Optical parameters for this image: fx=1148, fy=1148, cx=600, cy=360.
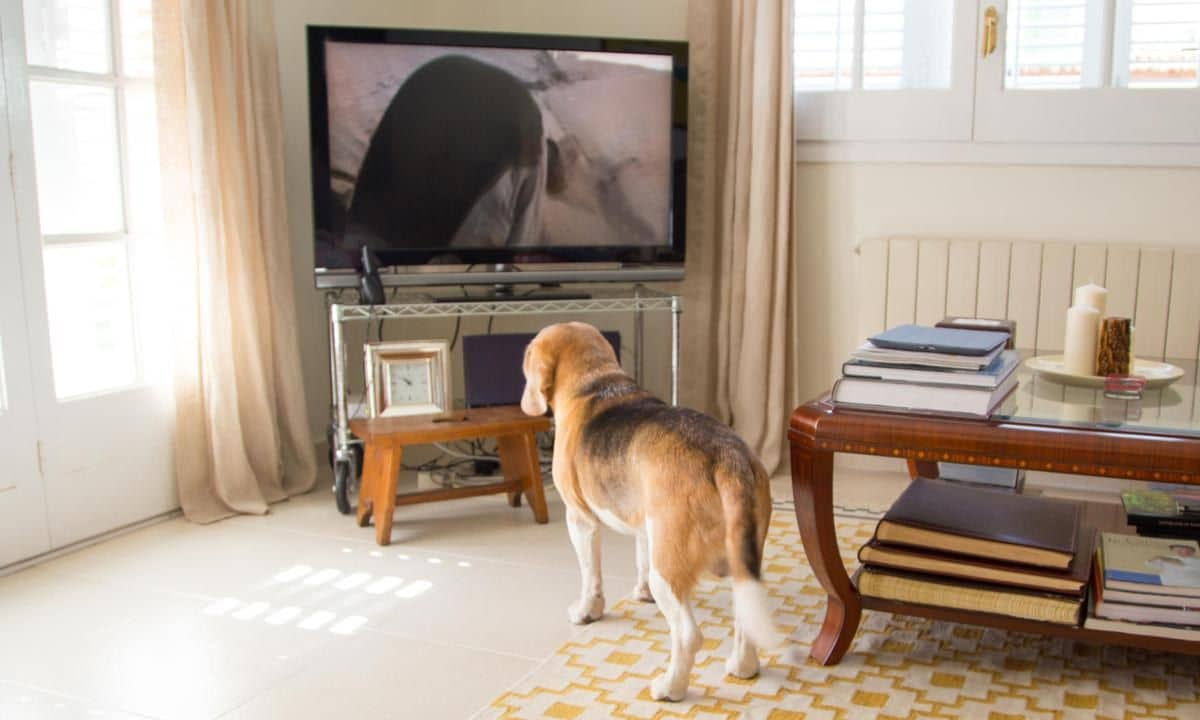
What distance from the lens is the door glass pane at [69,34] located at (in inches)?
112

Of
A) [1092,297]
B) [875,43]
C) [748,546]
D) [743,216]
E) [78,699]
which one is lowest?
[78,699]

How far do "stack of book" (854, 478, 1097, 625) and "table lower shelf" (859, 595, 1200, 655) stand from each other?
11 millimetres

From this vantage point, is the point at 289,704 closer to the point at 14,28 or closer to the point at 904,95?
the point at 14,28

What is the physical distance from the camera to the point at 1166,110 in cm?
328

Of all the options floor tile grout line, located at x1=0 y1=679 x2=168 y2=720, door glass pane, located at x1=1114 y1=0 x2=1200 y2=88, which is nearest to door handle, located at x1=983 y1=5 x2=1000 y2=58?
door glass pane, located at x1=1114 y1=0 x2=1200 y2=88

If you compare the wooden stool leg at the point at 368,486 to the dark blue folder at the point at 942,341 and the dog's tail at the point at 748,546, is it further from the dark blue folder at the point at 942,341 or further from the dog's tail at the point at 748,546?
the dark blue folder at the point at 942,341

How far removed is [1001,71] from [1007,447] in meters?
1.86

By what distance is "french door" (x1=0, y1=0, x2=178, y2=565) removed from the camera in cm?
282

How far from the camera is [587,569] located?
2.42m

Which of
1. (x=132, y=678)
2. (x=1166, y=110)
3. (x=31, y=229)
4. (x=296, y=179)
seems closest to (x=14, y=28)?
(x=31, y=229)

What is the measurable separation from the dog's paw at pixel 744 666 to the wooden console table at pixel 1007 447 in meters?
0.15

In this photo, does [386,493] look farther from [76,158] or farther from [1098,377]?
[1098,377]

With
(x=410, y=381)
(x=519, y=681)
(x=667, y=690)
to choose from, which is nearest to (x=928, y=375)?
(x=667, y=690)

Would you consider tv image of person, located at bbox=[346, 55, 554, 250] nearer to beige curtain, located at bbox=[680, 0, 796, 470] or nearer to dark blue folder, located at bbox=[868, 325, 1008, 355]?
beige curtain, located at bbox=[680, 0, 796, 470]
